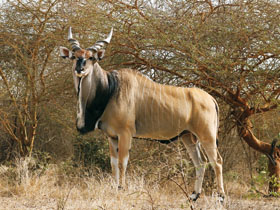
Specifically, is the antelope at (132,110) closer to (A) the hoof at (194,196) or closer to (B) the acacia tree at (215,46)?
(A) the hoof at (194,196)

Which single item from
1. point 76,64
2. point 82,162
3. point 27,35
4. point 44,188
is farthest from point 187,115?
point 27,35

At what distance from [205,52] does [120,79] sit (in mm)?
1334

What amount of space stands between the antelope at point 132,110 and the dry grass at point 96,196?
9.8 inches

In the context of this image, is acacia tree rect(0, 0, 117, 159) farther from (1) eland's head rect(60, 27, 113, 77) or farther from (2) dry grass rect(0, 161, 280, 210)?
(2) dry grass rect(0, 161, 280, 210)

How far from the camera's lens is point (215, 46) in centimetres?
585

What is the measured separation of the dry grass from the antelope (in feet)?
0.81

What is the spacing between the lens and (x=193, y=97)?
16.9 feet

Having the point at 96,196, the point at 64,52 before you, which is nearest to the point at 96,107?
the point at 64,52

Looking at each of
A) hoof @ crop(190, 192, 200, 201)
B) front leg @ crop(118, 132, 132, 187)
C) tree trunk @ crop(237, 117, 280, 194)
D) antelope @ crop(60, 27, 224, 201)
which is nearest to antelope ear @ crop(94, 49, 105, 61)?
antelope @ crop(60, 27, 224, 201)

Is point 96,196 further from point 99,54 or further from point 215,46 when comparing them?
point 215,46

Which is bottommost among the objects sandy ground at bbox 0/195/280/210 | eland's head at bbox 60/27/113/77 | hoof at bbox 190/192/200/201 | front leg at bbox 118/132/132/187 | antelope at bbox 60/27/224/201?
hoof at bbox 190/192/200/201

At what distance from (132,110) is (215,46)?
166 centimetres

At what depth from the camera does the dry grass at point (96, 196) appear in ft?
13.2

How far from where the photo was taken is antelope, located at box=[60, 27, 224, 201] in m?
4.70
